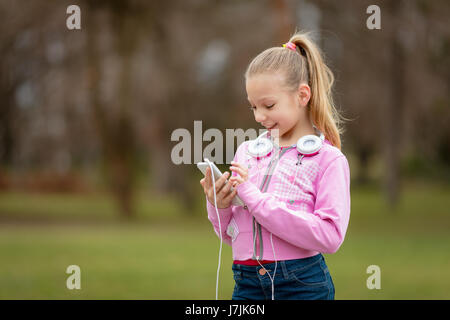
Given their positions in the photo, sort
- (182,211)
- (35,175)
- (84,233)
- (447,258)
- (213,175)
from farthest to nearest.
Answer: (35,175) < (182,211) < (84,233) < (447,258) < (213,175)

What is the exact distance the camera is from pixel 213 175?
86.2 inches

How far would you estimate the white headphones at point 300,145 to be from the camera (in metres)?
2.28

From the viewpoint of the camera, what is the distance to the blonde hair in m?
2.29

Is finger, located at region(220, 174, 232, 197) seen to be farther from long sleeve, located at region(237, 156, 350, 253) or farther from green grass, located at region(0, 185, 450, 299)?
green grass, located at region(0, 185, 450, 299)

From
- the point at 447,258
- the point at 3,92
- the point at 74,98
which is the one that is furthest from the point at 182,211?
the point at 447,258

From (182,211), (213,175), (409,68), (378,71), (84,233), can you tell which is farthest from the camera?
(182,211)

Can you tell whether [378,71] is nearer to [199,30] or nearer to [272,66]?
[199,30]

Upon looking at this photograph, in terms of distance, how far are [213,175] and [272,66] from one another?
511 millimetres

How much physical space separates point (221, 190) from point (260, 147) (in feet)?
0.95

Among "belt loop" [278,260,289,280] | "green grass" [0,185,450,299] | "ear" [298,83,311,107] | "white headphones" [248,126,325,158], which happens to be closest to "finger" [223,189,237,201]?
"white headphones" [248,126,325,158]

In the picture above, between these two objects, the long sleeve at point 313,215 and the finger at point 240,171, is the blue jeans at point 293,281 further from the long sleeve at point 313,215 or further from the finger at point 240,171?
the finger at point 240,171

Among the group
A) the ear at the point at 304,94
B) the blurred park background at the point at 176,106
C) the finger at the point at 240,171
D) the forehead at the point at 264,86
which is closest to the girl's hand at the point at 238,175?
the finger at the point at 240,171

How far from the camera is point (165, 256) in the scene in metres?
9.56

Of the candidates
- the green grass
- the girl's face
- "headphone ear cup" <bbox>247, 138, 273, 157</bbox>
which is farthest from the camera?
the green grass
